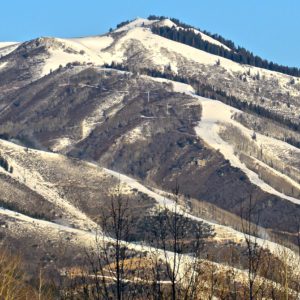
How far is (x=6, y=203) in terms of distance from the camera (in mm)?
169500

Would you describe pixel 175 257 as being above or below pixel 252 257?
below

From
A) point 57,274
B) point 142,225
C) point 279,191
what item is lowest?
point 57,274

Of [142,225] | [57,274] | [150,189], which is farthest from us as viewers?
[150,189]

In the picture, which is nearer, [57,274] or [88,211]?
[57,274]

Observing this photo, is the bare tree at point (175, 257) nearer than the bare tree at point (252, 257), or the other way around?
the bare tree at point (175, 257)

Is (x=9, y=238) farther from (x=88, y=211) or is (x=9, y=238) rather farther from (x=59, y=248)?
(x=88, y=211)

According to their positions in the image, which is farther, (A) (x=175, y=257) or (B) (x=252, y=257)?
(B) (x=252, y=257)

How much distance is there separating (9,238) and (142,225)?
25.0 metres

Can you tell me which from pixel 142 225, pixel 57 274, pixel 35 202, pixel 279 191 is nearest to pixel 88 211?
pixel 35 202

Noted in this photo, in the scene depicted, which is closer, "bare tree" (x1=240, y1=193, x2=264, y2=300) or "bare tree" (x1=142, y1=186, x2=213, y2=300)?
"bare tree" (x1=142, y1=186, x2=213, y2=300)

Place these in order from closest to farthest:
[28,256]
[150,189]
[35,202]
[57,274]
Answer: [57,274]
[28,256]
[35,202]
[150,189]

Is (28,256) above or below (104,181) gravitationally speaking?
below

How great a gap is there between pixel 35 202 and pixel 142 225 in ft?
71.0

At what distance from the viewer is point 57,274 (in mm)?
126375
